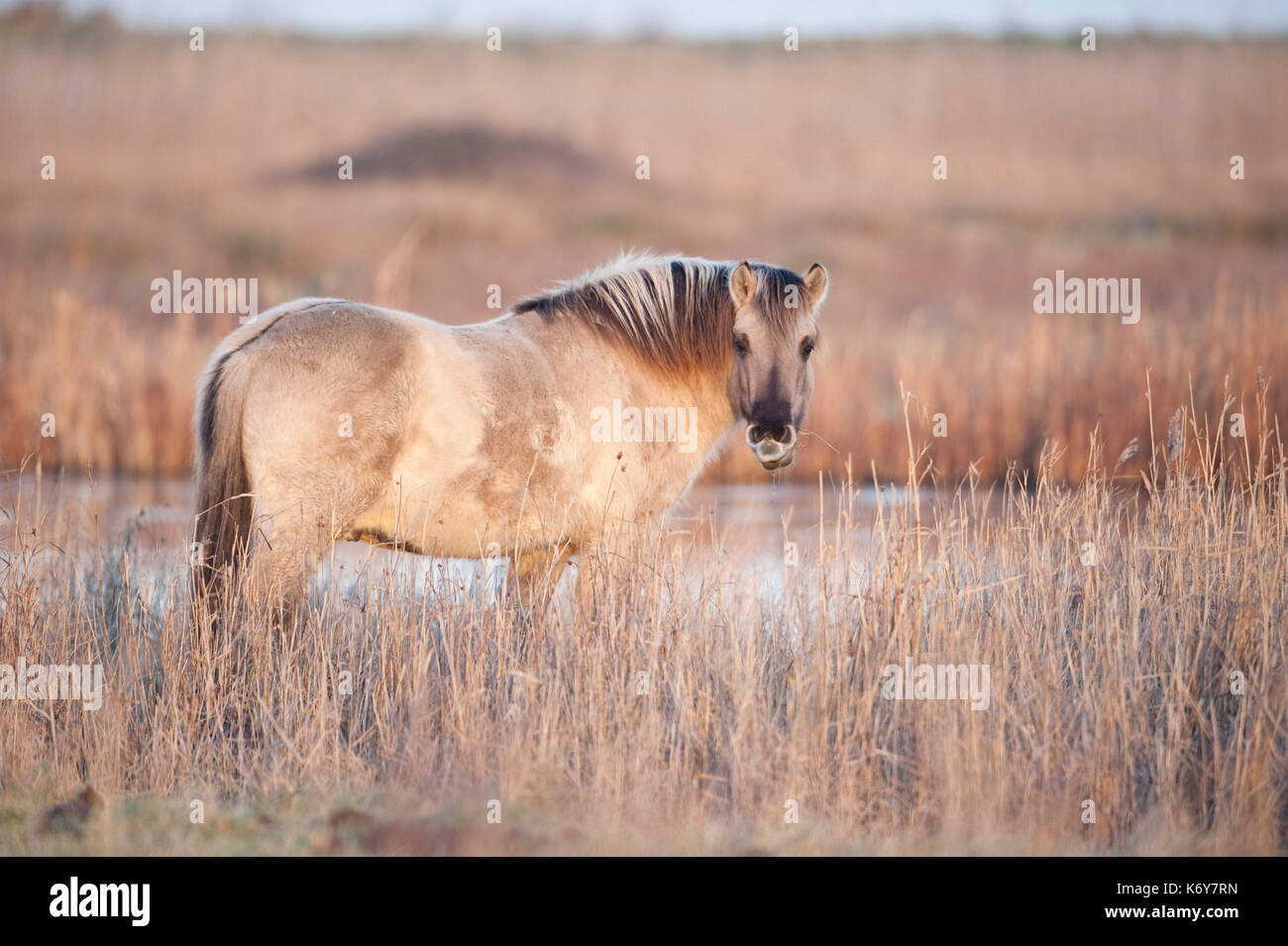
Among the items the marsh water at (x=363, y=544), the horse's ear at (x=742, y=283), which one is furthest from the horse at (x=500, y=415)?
the marsh water at (x=363, y=544)

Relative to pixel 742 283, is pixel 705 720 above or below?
below

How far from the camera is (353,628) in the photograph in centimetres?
511

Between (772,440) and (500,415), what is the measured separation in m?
1.30

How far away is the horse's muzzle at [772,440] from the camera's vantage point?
18.4 feet

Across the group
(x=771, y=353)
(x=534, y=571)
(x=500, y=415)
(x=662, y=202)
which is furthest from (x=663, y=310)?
(x=662, y=202)

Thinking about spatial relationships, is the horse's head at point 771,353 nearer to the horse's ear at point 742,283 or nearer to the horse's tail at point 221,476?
the horse's ear at point 742,283

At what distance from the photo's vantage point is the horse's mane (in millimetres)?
5973

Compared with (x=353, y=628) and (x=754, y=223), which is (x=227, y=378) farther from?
(x=754, y=223)

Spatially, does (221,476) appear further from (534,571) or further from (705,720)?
(705,720)

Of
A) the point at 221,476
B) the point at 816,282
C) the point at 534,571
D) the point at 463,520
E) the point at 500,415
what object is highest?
the point at 816,282

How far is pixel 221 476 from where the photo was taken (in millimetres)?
5004

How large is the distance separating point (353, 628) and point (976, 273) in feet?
69.8

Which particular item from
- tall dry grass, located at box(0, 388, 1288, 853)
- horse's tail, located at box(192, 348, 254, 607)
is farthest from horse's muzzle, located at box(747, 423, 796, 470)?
horse's tail, located at box(192, 348, 254, 607)
